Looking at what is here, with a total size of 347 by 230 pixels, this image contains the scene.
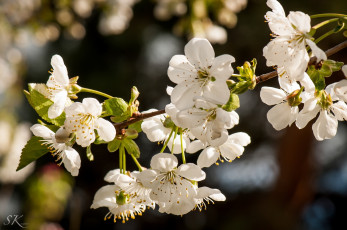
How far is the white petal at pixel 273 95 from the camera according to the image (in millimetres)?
809

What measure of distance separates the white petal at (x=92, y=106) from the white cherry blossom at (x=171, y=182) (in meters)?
0.13

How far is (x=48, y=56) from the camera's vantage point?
4.93m

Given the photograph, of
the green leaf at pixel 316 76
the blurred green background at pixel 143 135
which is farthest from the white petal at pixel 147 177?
the blurred green background at pixel 143 135

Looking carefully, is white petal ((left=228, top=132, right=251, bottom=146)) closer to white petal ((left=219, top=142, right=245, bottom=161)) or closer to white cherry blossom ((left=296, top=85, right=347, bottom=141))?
white petal ((left=219, top=142, right=245, bottom=161))

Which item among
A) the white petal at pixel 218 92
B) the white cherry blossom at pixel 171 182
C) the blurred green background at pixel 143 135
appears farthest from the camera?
the blurred green background at pixel 143 135

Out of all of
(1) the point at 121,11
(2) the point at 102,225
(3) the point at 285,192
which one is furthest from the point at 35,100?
(2) the point at 102,225

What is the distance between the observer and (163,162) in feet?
2.54

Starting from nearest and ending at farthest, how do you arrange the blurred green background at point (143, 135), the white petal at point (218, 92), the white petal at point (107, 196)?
the white petal at point (218, 92)
the white petal at point (107, 196)
the blurred green background at point (143, 135)

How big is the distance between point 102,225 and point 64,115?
13.1 feet

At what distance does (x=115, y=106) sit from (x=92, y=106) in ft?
0.14

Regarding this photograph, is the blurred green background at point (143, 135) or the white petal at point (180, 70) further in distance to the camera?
the blurred green background at point (143, 135)

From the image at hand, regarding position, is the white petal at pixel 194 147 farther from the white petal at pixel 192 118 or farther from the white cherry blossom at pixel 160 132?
the white petal at pixel 192 118

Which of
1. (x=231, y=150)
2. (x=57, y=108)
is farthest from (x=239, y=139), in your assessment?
(x=57, y=108)

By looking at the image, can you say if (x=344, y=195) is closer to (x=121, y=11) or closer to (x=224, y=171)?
(x=224, y=171)
